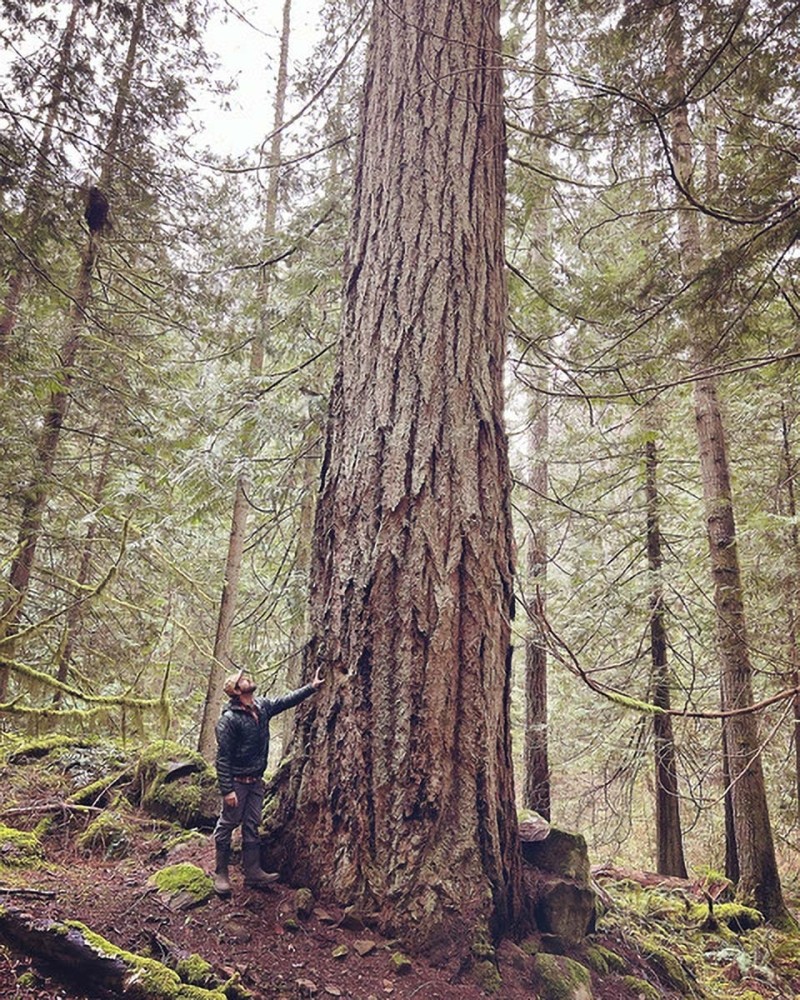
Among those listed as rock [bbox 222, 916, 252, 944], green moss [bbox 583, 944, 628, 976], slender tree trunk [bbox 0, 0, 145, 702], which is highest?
slender tree trunk [bbox 0, 0, 145, 702]

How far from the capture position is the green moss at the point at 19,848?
9.95 ft

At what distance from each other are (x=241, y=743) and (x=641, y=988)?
7.86 ft

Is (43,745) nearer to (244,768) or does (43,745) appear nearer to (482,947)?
(244,768)

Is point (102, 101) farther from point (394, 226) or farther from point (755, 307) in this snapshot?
point (755, 307)

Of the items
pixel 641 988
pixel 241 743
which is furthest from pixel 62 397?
pixel 641 988

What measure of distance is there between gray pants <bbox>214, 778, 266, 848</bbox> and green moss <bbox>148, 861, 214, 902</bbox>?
0.52 ft

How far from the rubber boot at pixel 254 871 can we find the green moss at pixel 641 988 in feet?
6.14

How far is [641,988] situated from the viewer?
9.86ft

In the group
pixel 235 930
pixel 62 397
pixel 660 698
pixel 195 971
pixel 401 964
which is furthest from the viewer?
pixel 660 698

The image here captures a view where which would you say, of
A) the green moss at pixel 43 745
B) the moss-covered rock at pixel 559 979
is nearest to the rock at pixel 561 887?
the moss-covered rock at pixel 559 979

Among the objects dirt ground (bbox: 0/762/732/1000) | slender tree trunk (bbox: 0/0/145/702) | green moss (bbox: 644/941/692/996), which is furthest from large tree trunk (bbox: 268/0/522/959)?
slender tree trunk (bbox: 0/0/145/702)

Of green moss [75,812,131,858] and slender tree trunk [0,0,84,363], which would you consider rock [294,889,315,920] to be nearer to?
green moss [75,812,131,858]

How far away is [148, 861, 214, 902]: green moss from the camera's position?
2.76m

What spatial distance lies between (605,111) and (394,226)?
6.67 feet
